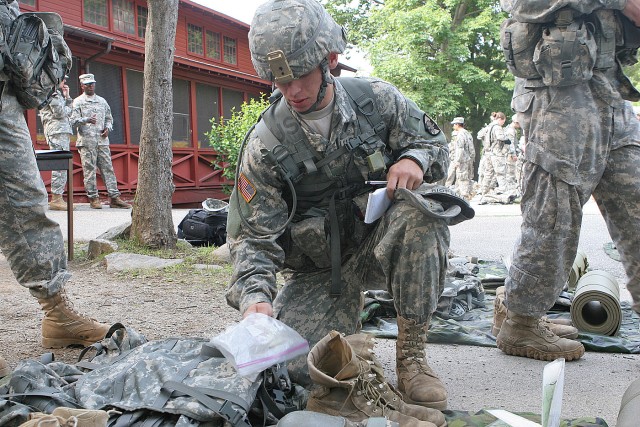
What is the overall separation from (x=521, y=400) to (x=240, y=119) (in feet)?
44.3

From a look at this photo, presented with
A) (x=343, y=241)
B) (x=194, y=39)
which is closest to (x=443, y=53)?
(x=194, y=39)

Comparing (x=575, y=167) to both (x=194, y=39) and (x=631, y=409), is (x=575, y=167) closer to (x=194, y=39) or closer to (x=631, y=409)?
(x=631, y=409)

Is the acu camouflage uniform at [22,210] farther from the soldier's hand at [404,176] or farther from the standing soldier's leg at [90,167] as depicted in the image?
the standing soldier's leg at [90,167]

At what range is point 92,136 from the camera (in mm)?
11828

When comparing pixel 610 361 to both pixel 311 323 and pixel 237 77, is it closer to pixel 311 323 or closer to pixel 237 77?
pixel 311 323

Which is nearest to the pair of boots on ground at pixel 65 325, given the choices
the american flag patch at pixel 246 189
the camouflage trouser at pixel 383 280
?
the camouflage trouser at pixel 383 280

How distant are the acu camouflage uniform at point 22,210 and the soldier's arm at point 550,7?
240 centimetres

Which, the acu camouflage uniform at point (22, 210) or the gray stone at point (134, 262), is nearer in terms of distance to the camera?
the acu camouflage uniform at point (22, 210)

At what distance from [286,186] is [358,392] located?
0.98 metres

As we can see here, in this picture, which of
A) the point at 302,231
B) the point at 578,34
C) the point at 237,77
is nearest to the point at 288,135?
the point at 302,231

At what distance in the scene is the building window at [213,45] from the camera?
1981 centimetres

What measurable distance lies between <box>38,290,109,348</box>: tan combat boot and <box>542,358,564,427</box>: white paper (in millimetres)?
2398

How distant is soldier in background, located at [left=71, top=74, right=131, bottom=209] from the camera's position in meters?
11.7

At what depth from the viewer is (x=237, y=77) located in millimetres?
19234
